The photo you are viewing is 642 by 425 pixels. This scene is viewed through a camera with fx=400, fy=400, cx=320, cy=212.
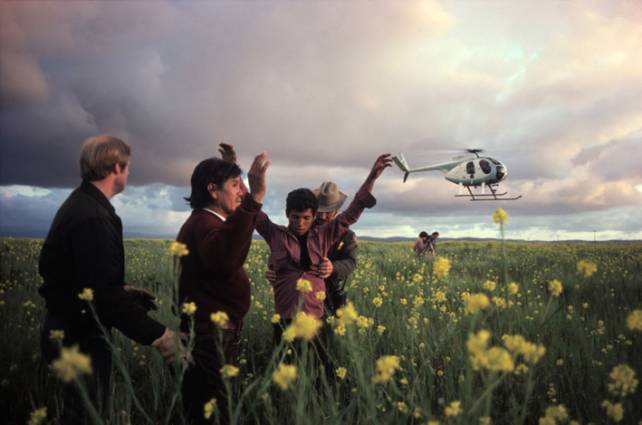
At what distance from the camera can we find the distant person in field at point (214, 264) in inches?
84.0

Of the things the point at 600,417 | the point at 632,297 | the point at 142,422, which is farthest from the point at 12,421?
the point at 632,297

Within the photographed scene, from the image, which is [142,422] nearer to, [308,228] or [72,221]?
[72,221]

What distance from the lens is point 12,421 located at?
2.71m

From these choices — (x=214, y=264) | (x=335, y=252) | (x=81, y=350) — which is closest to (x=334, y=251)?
(x=335, y=252)

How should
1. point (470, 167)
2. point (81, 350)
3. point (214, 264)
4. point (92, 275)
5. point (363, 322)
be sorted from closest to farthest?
point (92, 275) < point (81, 350) < point (214, 264) < point (363, 322) < point (470, 167)

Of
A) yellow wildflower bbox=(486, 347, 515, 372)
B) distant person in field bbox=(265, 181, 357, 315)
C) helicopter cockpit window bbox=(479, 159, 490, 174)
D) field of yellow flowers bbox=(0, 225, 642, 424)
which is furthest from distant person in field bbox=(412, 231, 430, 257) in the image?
yellow wildflower bbox=(486, 347, 515, 372)

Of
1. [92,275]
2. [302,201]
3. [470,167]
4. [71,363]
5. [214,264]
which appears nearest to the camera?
[71,363]

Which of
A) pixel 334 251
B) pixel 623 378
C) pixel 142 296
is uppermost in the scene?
pixel 334 251

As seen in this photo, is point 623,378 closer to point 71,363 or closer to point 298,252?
point 71,363

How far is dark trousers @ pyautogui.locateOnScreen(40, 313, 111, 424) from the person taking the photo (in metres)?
2.00

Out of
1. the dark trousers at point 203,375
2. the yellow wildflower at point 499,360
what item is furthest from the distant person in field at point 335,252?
the yellow wildflower at point 499,360

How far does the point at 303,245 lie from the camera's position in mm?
3275

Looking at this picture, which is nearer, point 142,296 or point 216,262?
point 216,262

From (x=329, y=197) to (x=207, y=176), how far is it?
5.87ft
